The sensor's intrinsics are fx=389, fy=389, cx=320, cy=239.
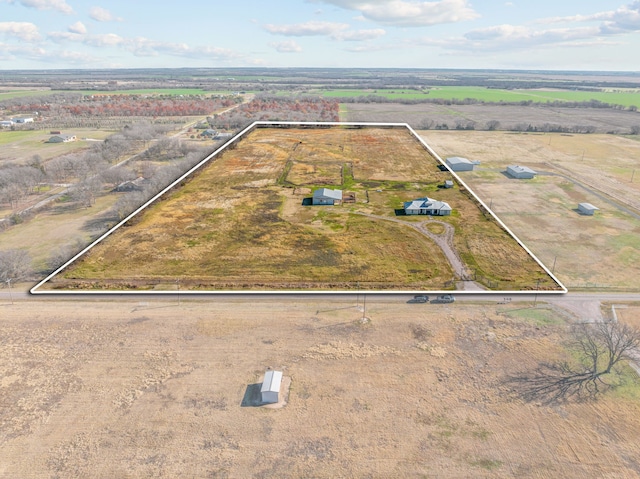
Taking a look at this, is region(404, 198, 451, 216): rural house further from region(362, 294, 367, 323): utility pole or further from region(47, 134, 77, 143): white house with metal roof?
region(47, 134, 77, 143): white house with metal roof

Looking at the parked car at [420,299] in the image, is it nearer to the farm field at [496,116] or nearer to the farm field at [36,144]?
the farm field at [36,144]

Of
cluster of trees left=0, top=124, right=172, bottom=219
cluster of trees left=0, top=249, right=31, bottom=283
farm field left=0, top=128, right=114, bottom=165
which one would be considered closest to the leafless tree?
cluster of trees left=0, top=124, right=172, bottom=219

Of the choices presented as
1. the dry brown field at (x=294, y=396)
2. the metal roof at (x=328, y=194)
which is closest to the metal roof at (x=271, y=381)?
the dry brown field at (x=294, y=396)

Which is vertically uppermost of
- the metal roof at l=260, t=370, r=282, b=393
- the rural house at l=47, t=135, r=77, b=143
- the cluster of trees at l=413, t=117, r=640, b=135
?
the cluster of trees at l=413, t=117, r=640, b=135

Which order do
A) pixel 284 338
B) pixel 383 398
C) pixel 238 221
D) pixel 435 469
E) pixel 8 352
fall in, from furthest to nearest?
pixel 238 221 < pixel 284 338 < pixel 8 352 < pixel 383 398 < pixel 435 469

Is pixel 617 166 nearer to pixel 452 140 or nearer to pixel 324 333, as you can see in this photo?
pixel 452 140

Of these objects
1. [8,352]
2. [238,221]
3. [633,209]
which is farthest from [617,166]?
[8,352]

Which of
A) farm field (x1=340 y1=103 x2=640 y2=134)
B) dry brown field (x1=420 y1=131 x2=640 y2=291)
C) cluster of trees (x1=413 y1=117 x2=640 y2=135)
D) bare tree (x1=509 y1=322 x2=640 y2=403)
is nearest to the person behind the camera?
bare tree (x1=509 y1=322 x2=640 y2=403)
